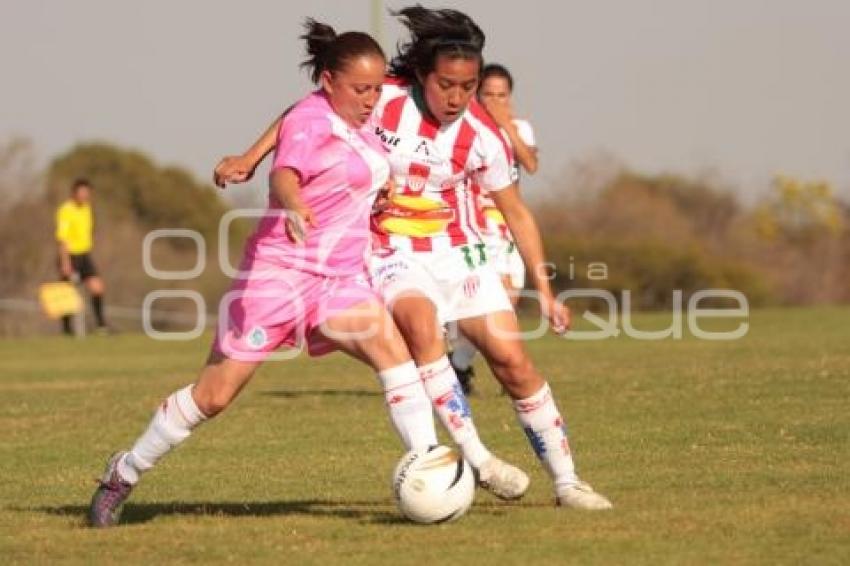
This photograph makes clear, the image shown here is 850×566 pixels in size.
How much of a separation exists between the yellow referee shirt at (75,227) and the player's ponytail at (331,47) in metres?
20.2

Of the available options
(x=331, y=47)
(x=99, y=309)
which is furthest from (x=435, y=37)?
(x=99, y=309)

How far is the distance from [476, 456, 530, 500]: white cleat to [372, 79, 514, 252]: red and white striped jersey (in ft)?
3.36

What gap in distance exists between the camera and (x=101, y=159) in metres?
69.0

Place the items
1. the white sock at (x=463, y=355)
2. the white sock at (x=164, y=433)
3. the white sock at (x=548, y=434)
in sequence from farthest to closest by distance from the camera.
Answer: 1. the white sock at (x=463, y=355)
2. the white sock at (x=548, y=434)
3. the white sock at (x=164, y=433)

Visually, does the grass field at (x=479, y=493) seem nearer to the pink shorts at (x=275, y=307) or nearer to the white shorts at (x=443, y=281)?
the pink shorts at (x=275, y=307)

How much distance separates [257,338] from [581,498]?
1.57 m

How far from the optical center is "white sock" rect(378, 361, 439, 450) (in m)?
8.23

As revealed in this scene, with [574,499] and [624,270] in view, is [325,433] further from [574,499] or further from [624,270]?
[624,270]

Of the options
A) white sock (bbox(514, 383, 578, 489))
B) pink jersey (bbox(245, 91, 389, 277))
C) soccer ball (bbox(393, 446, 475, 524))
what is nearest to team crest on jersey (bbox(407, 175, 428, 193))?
pink jersey (bbox(245, 91, 389, 277))

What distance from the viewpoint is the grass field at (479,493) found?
7652 millimetres

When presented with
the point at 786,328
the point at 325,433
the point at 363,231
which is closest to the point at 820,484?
the point at 363,231

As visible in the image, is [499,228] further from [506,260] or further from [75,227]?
[75,227]

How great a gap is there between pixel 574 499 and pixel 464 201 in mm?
1447

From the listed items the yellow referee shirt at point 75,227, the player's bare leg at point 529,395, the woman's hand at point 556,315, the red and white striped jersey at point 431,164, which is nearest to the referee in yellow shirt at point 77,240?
the yellow referee shirt at point 75,227
